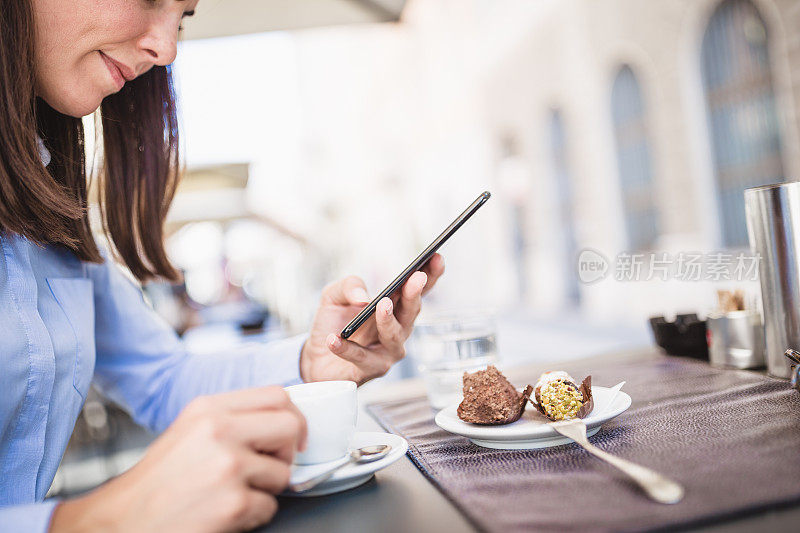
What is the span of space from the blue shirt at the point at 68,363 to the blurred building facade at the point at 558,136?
37cm

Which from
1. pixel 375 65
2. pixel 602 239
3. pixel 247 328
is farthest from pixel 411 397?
pixel 375 65

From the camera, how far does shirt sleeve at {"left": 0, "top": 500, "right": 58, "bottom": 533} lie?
Result: 499 mm

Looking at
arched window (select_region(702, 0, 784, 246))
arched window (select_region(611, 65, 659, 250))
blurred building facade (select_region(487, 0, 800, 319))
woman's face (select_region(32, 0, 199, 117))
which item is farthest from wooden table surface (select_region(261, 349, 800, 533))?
arched window (select_region(611, 65, 659, 250))

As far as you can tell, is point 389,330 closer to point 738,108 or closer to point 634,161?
point 738,108

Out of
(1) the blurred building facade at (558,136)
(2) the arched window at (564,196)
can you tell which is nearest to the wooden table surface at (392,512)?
(1) the blurred building facade at (558,136)

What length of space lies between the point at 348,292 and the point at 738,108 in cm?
591

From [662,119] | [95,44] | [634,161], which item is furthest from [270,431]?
[634,161]

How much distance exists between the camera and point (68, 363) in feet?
2.80

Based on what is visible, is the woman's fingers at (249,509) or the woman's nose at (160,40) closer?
the woman's fingers at (249,509)

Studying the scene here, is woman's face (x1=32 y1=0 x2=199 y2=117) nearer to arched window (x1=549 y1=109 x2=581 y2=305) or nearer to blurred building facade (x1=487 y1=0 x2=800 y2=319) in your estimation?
blurred building facade (x1=487 y1=0 x2=800 y2=319)

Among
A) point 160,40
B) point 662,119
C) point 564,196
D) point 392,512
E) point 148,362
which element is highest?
point 662,119

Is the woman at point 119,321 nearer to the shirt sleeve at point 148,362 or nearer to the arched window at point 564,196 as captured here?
the shirt sleeve at point 148,362

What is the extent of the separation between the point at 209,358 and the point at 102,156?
395mm

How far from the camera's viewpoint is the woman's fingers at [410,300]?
0.79m
